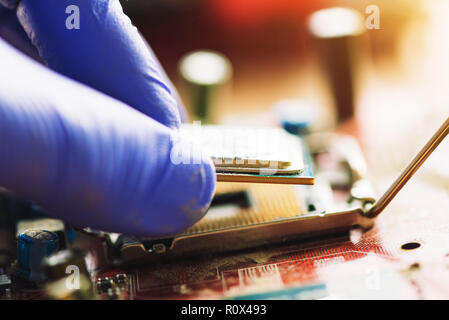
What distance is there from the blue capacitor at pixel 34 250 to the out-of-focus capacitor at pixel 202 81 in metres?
0.53

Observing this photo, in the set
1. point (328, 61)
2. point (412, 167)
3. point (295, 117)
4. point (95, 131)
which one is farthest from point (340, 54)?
point (95, 131)

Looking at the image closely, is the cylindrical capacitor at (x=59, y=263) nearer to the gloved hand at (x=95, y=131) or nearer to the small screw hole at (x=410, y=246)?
the gloved hand at (x=95, y=131)

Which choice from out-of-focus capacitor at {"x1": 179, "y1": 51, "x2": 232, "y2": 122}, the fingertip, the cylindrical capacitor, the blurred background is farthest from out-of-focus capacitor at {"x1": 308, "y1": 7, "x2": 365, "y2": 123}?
the cylindrical capacitor

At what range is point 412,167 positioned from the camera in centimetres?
52

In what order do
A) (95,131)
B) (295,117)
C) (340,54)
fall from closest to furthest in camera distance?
(95,131)
(295,117)
(340,54)

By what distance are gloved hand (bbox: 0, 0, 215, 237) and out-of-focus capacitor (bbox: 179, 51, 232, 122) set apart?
0.47m

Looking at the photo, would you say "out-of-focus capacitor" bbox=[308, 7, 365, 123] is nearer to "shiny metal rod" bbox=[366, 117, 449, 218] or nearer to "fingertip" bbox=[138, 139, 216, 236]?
"shiny metal rod" bbox=[366, 117, 449, 218]

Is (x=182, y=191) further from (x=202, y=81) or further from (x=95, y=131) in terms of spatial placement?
(x=202, y=81)

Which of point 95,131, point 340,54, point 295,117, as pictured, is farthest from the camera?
point 340,54

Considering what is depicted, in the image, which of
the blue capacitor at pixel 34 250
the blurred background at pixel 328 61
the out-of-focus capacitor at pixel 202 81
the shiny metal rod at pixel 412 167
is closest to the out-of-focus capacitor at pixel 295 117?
the blurred background at pixel 328 61

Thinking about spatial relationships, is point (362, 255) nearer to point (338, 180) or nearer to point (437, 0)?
point (338, 180)

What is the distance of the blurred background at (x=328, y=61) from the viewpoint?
874 mm

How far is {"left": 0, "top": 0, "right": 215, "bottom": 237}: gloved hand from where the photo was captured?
1.32 ft

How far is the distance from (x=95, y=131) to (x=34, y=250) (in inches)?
6.1
